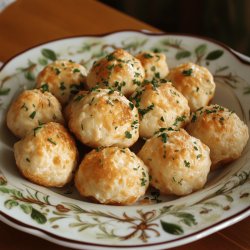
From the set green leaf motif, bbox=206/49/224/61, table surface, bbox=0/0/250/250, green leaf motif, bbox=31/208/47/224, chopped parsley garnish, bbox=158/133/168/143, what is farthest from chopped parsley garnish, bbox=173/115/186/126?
table surface, bbox=0/0/250/250

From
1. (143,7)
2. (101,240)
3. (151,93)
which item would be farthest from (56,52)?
(143,7)

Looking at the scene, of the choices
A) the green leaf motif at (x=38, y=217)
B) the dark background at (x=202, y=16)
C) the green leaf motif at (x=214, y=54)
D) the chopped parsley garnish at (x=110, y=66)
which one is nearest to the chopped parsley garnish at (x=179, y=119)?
the chopped parsley garnish at (x=110, y=66)

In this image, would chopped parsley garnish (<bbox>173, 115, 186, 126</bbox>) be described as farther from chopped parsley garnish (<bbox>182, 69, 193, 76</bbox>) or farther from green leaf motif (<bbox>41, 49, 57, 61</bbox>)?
green leaf motif (<bbox>41, 49, 57, 61</bbox>)

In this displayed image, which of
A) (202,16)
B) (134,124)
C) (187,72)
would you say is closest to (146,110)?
(134,124)

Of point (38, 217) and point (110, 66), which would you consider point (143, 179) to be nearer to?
point (38, 217)

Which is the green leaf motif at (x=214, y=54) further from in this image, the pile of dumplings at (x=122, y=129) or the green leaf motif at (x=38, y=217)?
the green leaf motif at (x=38, y=217)

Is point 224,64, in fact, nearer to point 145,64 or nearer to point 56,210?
point 145,64
